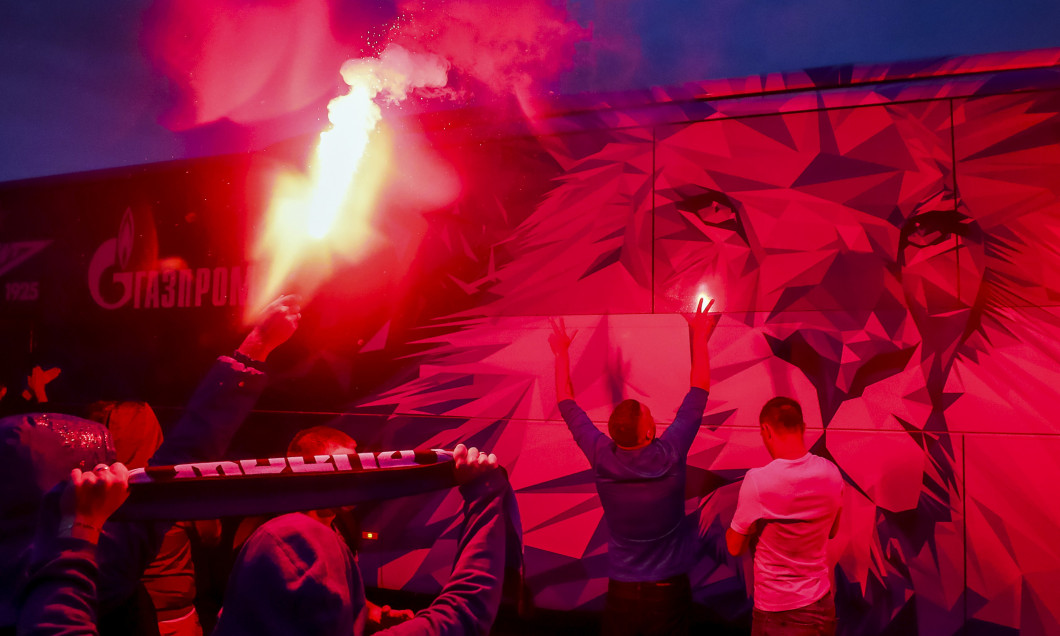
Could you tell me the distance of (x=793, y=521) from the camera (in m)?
2.82

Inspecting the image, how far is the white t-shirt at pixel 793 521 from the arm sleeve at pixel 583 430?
853 millimetres

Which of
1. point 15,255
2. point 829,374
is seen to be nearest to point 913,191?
point 829,374

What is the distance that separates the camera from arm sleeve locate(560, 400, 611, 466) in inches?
138

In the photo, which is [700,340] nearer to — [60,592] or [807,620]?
[807,620]

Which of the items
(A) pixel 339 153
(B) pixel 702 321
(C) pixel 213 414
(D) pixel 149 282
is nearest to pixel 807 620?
(B) pixel 702 321

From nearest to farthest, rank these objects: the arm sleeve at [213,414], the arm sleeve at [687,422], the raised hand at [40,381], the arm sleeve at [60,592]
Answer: the arm sleeve at [60,592] → the arm sleeve at [213,414] → the arm sleeve at [687,422] → the raised hand at [40,381]

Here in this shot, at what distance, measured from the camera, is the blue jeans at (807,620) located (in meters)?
2.82

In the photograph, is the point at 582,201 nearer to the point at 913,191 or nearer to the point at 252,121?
the point at 913,191

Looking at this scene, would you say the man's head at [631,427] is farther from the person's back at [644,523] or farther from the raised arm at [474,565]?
the raised arm at [474,565]

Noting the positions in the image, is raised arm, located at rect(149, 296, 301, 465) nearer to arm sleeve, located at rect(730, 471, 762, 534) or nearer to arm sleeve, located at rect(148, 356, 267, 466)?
arm sleeve, located at rect(148, 356, 267, 466)

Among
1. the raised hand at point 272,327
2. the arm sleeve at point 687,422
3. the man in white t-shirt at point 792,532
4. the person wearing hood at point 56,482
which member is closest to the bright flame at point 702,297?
the arm sleeve at point 687,422

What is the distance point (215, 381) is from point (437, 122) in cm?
288

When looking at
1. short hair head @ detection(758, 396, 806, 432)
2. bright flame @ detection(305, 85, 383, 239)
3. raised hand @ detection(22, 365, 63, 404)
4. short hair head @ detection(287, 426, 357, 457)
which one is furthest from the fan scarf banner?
raised hand @ detection(22, 365, 63, 404)

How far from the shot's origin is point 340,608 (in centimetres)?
123
